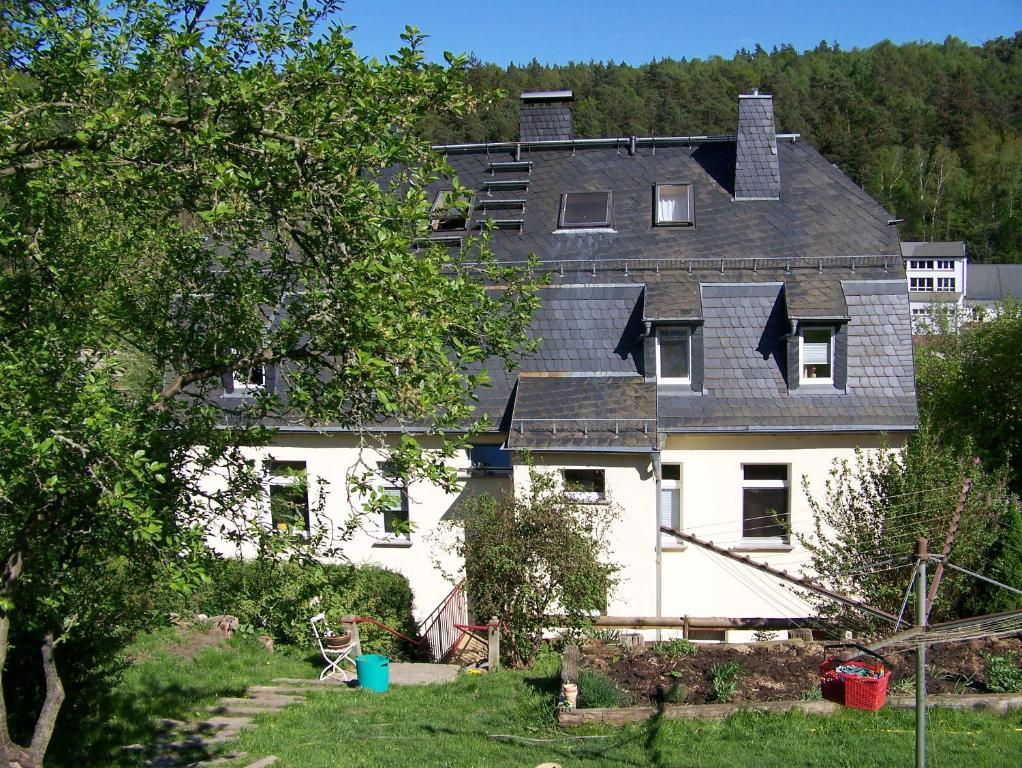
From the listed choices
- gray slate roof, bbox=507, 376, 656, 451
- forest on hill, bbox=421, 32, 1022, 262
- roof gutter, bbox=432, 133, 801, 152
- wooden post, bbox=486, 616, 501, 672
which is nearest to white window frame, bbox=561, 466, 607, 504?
gray slate roof, bbox=507, 376, 656, 451

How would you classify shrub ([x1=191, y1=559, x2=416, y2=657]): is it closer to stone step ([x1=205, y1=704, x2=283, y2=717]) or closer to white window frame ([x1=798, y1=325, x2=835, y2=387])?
stone step ([x1=205, y1=704, x2=283, y2=717])

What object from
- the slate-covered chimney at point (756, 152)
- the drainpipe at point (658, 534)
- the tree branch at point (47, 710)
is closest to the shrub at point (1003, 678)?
the drainpipe at point (658, 534)

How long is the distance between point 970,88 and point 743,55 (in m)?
23.7

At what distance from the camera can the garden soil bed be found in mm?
11984

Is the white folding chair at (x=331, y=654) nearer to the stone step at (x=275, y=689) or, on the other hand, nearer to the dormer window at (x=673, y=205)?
the stone step at (x=275, y=689)

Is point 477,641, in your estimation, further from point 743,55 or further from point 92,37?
point 743,55

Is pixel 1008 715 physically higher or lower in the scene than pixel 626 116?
lower

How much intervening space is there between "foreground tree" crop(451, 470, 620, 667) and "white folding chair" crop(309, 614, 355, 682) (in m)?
2.16

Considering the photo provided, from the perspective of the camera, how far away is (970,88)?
333ft

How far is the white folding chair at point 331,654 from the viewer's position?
14821mm

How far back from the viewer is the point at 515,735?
Result: 37.5 ft

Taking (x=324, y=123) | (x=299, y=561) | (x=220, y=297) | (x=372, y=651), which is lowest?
(x=372, y=651)

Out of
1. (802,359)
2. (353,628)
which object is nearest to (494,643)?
(353,628)

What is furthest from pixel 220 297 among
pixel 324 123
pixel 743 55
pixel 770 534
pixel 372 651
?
pixel 743 55
